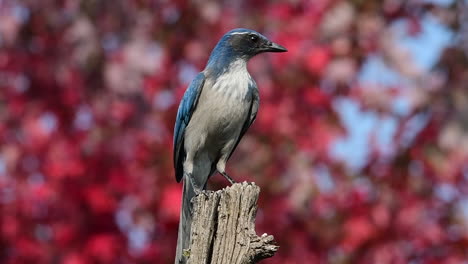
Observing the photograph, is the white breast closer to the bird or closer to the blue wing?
the bird

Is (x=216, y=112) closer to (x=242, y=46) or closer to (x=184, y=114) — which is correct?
(x=184, y=114)

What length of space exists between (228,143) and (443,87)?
3065 millimetres

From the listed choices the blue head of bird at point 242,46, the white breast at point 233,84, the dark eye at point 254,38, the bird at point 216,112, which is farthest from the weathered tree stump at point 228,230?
the dark eye at point 254,38

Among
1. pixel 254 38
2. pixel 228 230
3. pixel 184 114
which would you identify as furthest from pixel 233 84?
pixel 228 230

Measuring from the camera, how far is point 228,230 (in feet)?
14.4

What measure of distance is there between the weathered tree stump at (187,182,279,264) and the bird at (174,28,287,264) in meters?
1.51

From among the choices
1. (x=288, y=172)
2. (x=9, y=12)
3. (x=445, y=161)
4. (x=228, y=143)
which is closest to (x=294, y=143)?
(x=288, y=172)

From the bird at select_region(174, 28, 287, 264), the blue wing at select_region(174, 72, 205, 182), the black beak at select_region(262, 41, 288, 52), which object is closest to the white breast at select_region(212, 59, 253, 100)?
the bird at select_region(174, 28, 287, 264)

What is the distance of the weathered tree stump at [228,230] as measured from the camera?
169 inches

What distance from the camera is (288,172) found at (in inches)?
346

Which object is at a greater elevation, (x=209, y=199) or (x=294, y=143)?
(x=294, y=143)

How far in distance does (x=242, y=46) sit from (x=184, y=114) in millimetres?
709

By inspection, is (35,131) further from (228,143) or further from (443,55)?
(443,55)

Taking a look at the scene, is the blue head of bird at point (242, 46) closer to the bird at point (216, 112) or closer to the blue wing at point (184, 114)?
the bird at point (216, 112)
